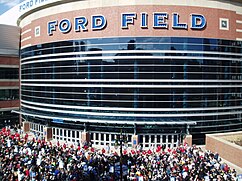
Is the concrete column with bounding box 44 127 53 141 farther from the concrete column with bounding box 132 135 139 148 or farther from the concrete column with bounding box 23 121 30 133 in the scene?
the concrete column with bounding box 132 135 139 148

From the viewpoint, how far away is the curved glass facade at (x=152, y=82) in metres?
33.7

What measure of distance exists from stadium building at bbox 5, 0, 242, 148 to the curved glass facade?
0.12 m

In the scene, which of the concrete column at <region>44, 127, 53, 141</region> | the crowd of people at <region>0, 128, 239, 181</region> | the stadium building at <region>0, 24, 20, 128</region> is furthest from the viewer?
the stadium building at <region>0, 24, 20, 128</region>

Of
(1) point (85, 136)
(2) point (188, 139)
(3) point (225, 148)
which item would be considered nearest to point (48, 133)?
(1) point (85, 136)

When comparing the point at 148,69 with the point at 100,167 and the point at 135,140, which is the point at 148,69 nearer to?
the point at 135,140

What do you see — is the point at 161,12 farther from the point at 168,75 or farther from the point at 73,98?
the point at 73,98

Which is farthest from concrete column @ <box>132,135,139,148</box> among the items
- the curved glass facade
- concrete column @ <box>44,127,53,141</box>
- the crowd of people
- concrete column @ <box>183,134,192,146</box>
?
concrete column @ <box>44,127,53,141</box>

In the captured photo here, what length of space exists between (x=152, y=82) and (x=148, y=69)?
1.68 m

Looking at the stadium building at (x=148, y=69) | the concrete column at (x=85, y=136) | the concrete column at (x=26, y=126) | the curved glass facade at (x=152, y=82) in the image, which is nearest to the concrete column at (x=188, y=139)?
the stadium building at (x=148, y=69)

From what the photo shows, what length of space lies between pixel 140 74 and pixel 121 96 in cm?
365

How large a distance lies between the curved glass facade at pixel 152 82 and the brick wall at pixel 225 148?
2.96 metres

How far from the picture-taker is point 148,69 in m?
33.6

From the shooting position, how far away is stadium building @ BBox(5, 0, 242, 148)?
33.7 metres

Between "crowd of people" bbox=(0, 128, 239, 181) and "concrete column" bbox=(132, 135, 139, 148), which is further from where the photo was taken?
"concrete column" bbox=(132, 135, 139, 148)
